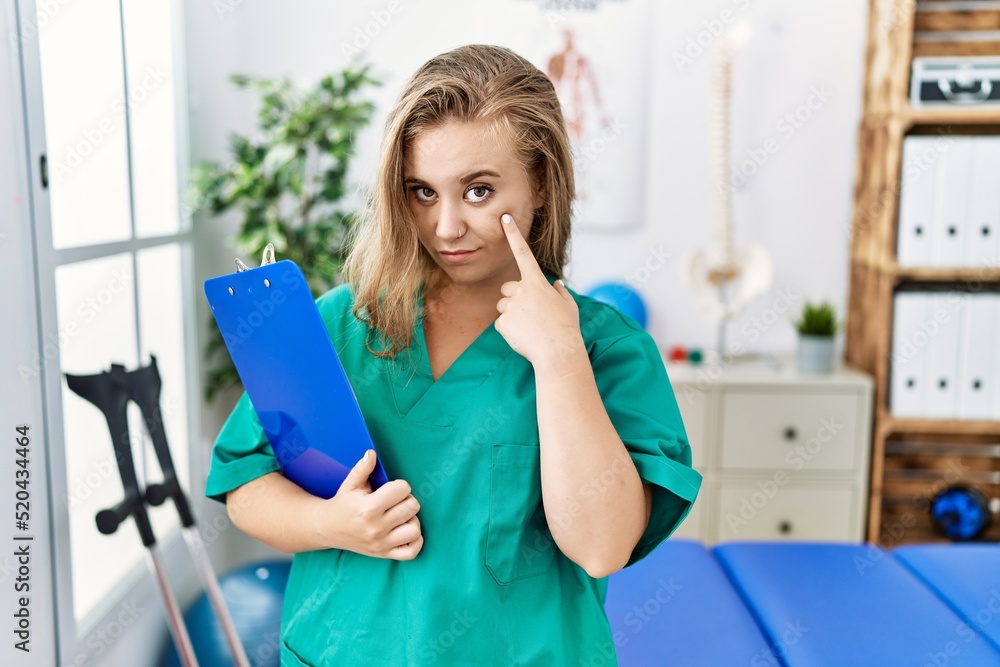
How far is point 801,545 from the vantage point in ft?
5.44

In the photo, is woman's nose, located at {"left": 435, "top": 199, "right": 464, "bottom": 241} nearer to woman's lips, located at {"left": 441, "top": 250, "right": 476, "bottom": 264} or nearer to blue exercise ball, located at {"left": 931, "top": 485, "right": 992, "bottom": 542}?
woman's lips, located at {"left": 441, "top": 250, "right": 476, "bottom": 264}

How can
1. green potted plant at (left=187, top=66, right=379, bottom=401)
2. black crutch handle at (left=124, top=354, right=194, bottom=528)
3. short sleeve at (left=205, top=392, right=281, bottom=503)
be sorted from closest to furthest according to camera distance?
short sleeve at (left=205, top=392, right=281, bottom=503), black crutch handle at (left=124, top=354, right=194, bottom=528), green potted plant at (left=187, top=66, right=379, bottom=401)

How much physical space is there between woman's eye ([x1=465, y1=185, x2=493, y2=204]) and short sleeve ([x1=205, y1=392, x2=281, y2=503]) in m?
0.33

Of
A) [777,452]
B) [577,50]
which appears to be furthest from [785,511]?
[577,50]

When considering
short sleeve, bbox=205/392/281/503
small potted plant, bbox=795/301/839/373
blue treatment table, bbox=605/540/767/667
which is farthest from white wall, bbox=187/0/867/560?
short sleeve, bbox=205/392/281/503

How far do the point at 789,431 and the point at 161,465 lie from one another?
173 cm

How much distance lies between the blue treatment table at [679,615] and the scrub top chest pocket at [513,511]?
49 cm

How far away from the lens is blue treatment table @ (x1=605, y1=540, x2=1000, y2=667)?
4.16 feet

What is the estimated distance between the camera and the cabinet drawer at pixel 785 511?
254 cm

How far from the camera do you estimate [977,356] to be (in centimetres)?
251

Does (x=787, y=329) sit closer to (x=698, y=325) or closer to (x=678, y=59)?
(x=698, y=325)

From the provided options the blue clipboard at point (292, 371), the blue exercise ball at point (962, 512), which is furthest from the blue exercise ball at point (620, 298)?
the blue clipboard at point (292, 371)

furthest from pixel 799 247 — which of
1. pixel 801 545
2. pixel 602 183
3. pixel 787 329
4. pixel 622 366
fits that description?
pixel 622 366

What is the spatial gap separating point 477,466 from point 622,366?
18 centimetres
